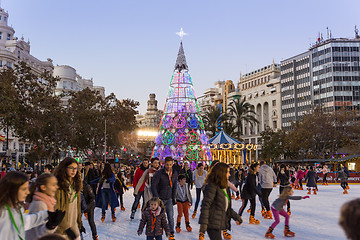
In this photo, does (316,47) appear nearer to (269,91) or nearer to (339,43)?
(339,43)

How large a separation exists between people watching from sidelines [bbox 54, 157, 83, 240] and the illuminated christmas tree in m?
22.4

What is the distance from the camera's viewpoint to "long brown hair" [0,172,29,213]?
11.2 ft

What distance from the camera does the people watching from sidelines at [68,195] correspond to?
4796 millimetres

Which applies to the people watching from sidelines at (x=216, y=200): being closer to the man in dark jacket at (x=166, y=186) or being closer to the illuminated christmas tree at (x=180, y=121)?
the man in dark jacket at (x=166, y=186)

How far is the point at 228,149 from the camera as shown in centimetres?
3425

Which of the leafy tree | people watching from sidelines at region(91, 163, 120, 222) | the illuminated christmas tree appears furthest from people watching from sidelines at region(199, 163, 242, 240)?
the leafy tree

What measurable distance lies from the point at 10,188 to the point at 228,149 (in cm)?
3137

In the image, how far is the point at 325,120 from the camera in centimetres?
4894

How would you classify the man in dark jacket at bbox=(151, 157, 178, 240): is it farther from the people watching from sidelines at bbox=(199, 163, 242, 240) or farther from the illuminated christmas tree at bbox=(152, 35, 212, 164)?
the illuminated christmas tree at bbox=(152, 35, 212, 164)

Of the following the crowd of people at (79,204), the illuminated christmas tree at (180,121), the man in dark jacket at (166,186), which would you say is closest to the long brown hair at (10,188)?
the crowd of people at (79,204)

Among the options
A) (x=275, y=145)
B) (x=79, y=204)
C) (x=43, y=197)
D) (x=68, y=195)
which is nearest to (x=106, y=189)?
(x=79, y=204)

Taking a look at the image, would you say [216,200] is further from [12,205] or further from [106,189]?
[106,189]

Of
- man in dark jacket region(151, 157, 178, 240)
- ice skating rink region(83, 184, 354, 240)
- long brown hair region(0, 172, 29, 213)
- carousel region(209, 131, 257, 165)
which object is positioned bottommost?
ice skating rink region(83, 184, 354, 240)

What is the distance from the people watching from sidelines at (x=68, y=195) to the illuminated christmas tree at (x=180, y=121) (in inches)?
882
